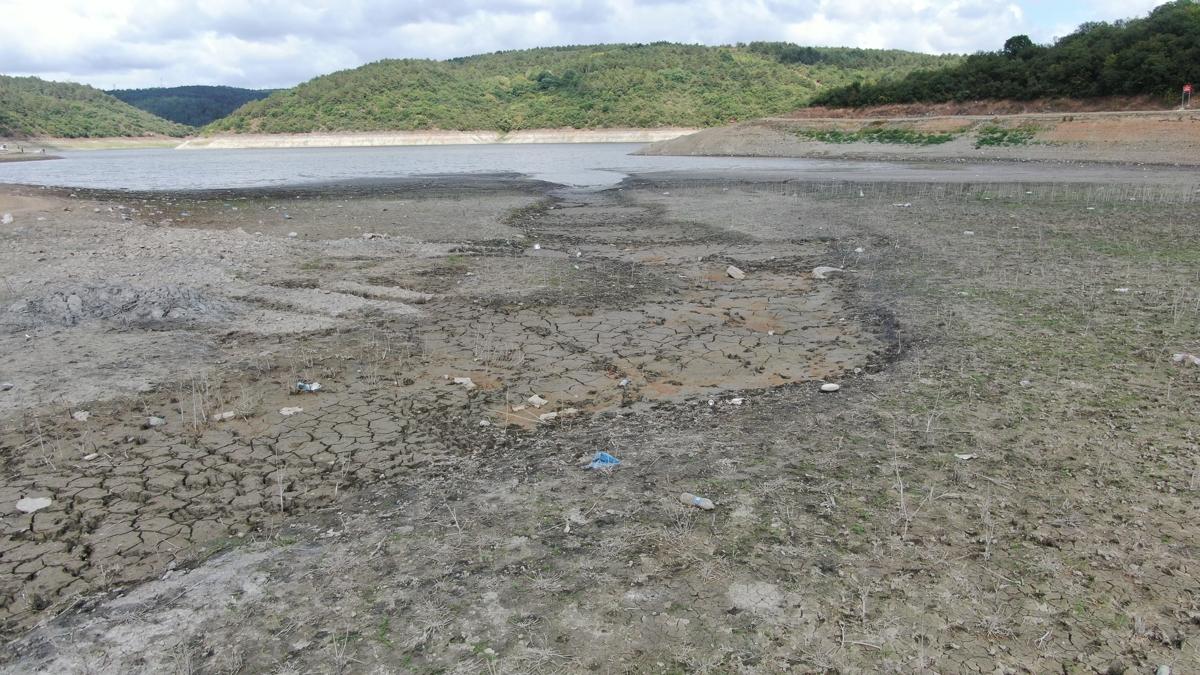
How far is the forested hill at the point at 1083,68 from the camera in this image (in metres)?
35.8

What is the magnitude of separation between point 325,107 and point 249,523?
105 m

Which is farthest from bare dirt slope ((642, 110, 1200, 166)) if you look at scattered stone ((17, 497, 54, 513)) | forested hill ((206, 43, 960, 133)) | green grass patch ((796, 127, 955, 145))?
scattered stone ((17, 497, 54, 513))

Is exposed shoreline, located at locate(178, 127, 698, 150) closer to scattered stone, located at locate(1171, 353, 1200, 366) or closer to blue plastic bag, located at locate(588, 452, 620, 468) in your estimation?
scattered stone, located at locate(1171, 353, 1200, 366)

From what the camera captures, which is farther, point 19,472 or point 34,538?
point 19,472

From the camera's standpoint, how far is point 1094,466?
3939mm

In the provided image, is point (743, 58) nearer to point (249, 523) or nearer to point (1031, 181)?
point (1031, 181)

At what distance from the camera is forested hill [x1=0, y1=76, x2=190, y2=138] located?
276ft

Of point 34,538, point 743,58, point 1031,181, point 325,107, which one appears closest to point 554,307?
point 34,538

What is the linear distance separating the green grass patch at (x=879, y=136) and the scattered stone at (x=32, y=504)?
1660 inches

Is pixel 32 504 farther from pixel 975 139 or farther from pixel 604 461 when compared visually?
pixel 975 139

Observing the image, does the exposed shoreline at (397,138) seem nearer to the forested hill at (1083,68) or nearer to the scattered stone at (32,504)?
the forested hill at (1083,68)

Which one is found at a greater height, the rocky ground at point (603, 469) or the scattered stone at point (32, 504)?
the scattered stone at point (32, 504)

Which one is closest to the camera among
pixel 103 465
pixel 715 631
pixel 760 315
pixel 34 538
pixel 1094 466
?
pixel 715 631

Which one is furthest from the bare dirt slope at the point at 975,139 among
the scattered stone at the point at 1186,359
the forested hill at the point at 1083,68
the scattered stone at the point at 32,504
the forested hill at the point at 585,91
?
the scattered stone at the point at 32,504
